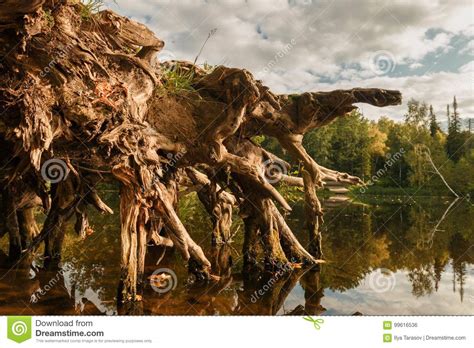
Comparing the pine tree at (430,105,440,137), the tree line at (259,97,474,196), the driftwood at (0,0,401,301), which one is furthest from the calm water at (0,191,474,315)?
the pine tree at (430,105,440,137)

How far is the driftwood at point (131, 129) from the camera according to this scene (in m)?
5.78

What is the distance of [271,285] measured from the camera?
9844 millimetres

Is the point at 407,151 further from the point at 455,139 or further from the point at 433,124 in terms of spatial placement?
the point at 433,124

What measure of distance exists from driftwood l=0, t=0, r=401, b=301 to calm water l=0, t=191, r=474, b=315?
75cm

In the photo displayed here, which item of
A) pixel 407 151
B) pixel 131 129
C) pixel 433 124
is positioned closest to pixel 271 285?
pixel 131 129

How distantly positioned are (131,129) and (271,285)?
4940mm

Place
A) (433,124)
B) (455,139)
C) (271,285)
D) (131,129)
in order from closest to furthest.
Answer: (131,129)
(271,285)
(455,139)
(433,124)

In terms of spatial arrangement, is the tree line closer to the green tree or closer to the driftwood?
the green tree

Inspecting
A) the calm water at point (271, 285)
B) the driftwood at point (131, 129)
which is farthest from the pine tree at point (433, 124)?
the driftwood at point (131, 129)

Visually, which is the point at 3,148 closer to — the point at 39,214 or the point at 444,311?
the point at 444,311

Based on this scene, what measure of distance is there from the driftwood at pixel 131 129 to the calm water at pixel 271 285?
746mm

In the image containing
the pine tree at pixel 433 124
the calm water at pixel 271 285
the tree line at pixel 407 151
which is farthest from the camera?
the pine tree at pixel 433 124

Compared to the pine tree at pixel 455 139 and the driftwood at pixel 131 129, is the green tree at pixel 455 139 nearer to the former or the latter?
the pine tree at pixel 455 139

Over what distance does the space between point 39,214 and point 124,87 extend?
23.1 m
